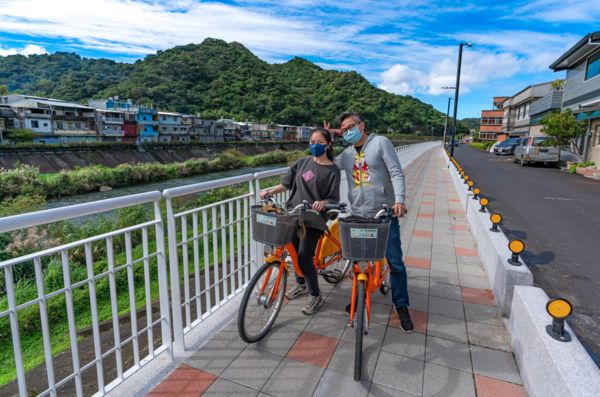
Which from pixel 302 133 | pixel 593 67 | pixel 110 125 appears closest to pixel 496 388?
pixel 593 67

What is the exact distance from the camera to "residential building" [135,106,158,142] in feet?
170

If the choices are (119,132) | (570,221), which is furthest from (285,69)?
(570,221)

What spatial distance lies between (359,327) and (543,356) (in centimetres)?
101

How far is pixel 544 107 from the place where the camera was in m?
31.6

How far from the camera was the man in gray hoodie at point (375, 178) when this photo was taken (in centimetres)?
267

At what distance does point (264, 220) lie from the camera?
249 cm

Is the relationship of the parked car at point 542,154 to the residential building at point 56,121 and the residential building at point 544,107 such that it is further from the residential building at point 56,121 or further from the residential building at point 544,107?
the residential building at point 56,121

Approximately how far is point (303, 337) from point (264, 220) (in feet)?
3.36

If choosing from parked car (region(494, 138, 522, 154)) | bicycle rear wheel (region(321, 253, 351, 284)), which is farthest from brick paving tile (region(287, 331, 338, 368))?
parked car (region(494, 138, 522, 154))

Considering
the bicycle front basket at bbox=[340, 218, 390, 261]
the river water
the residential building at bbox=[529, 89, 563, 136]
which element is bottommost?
the river water

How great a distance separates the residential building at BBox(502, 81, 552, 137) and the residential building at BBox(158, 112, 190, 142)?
4866 centimetres

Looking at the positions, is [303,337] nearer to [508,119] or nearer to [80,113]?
[80,113]

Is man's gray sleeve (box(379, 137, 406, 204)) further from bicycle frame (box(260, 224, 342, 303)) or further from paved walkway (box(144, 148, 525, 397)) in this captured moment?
paved walkway (box(144, 148, 525, 397))

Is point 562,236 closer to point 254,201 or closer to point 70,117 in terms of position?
point 254,201
